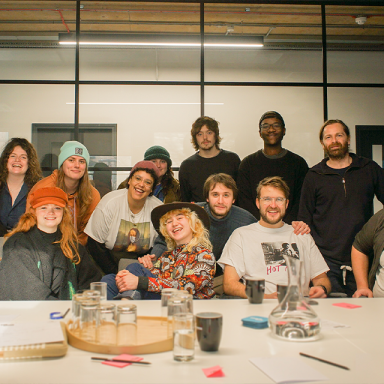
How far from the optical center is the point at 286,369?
0.96m

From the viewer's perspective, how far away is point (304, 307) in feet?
3.98

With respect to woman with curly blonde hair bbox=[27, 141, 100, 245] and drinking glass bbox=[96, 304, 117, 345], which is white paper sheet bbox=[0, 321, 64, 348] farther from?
woman with curly blonde hair bbox=[27, 141, 100, 245]

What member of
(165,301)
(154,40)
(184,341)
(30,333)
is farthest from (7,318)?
(154,40)

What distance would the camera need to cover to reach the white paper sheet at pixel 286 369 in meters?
0.91

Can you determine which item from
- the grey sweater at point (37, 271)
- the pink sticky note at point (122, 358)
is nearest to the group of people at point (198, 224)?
the grey sweater at point (37, 271)

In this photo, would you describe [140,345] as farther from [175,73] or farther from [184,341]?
[175,73]

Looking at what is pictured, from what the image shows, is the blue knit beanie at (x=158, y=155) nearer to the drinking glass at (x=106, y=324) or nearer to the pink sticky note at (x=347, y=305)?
the pink sticky note at (x=347, y=305)

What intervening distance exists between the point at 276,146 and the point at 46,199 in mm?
2013

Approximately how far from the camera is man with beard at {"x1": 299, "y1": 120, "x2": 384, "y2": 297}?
2855 millimetres

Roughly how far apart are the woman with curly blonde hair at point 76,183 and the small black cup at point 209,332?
6.84ft

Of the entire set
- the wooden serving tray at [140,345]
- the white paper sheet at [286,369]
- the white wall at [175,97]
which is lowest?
the white paper sheet at [286,369]

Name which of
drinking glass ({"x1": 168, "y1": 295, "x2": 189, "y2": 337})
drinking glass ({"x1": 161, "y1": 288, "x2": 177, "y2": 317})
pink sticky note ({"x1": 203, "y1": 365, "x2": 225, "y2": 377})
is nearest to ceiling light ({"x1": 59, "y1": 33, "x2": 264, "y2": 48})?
drinking glass ({"x1": 161, "y1": 288, "x2": 177, "y2": 317})

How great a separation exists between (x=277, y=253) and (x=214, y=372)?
1.49 metres

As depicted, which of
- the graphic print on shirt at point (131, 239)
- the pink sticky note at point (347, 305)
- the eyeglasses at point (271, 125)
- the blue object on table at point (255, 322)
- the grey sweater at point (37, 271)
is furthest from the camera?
the eyeglasses at point (271, 125)
